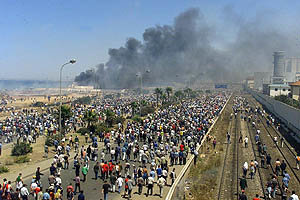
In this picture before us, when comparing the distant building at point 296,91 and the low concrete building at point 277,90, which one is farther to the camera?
the low concrete building at point 277,90

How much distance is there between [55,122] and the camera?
28781 millimetres

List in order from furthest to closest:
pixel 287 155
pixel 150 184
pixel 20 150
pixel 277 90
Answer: pixel 277 90 < pixel 287 155 < pixel 20 150 < pixel 150 184

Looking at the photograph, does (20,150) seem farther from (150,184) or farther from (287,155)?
(287,155)

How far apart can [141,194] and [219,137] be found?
651 inches

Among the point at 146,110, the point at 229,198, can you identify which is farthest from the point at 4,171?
the point at 146,110

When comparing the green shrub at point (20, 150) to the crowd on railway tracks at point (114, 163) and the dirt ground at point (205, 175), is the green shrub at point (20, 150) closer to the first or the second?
the crowd on railway tracks at point (114, 163)

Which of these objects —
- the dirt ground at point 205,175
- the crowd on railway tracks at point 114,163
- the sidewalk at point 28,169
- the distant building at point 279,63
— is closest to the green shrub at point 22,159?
the sidewalk at point 28,169

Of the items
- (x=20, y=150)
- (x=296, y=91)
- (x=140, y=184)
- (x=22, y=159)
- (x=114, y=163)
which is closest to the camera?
(x=140, y=184)

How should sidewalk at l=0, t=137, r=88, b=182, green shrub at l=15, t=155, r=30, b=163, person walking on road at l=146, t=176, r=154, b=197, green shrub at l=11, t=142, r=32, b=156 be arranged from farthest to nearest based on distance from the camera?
green shrub at l=11, t=142, r=32, b=156 → green shrub at l=15, t=155, r=30, b=163 → sidewalk at l=0, t=137, r=88, b=182 → person walking on road at l=146, t=176, r=154, b=197

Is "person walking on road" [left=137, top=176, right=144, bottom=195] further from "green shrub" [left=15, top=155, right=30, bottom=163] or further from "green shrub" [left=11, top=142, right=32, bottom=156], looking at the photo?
"green shrub" [left=11, top=142, right=32, bottom=156]

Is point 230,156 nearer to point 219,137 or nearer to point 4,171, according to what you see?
point 219,137

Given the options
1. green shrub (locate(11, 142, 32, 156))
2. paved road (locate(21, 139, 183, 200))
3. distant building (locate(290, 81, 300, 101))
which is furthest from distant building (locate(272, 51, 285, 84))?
paved road (locate(21, 139, 183, 200))

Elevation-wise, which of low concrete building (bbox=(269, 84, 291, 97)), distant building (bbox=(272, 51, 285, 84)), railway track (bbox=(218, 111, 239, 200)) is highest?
distant building (bbox=(272, 51, 285, 84))

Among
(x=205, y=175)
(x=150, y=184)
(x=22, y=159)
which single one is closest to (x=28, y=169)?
(x=22, y=159)
